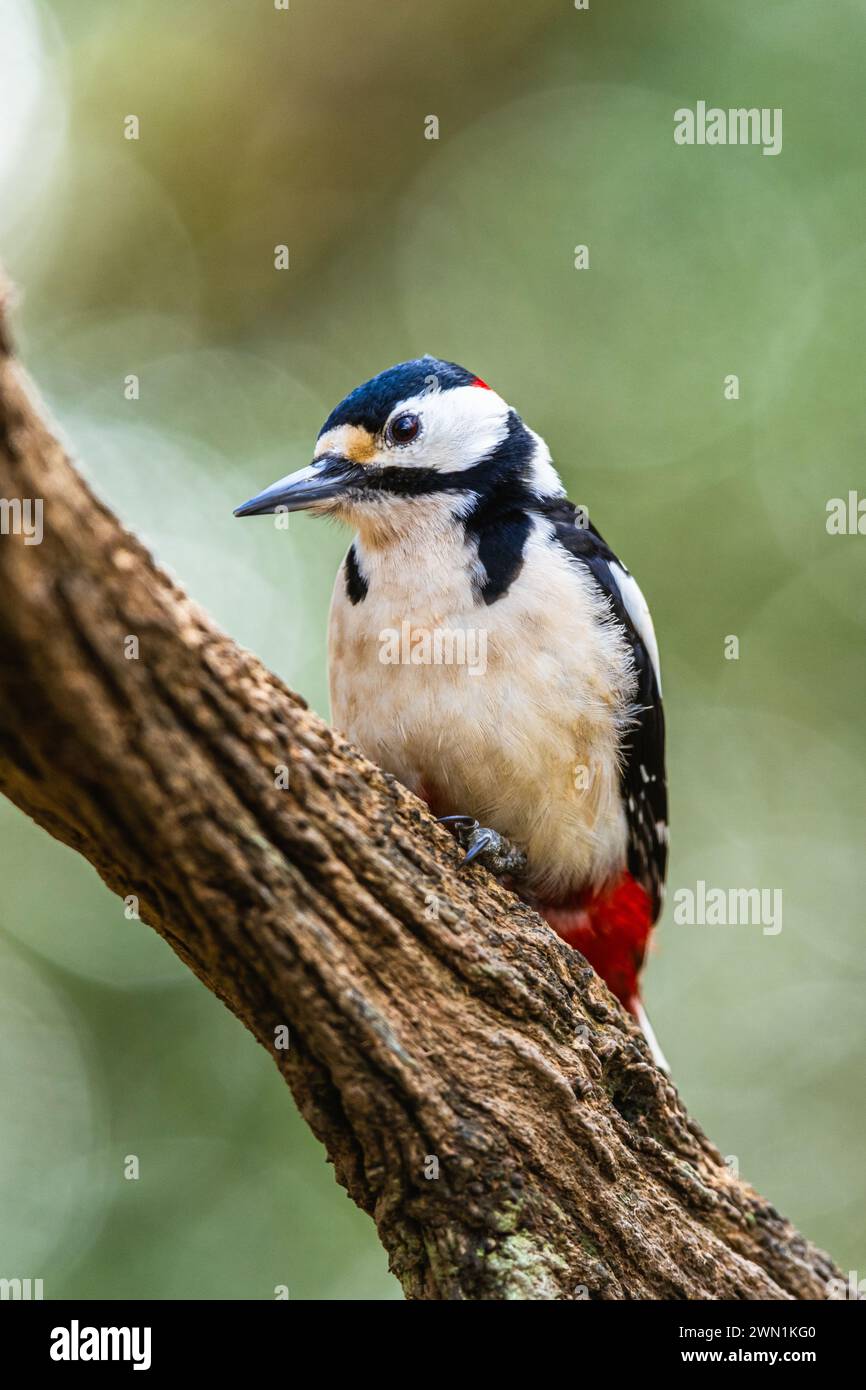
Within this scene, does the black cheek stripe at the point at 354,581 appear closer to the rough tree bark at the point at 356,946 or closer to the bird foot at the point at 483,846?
the bird foot at the point at 483,846

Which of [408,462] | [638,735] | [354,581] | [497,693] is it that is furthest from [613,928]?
[408,462]

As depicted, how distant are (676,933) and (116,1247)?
3170 millimetres

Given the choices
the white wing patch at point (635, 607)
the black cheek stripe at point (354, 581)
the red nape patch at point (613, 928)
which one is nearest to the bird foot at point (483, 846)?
the red nape patch at point (613, 928)

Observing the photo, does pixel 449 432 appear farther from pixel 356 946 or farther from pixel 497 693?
pixel 356 946

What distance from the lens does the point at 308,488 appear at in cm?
356

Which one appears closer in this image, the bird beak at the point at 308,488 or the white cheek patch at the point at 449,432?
the bird beak at the point at 308,488

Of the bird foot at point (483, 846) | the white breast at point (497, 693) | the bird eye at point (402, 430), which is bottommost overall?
the bird foot at point (483, 846)

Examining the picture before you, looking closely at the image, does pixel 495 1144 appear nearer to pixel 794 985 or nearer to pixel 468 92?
pixel 794 985

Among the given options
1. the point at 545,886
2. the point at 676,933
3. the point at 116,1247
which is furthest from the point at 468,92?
the point at 116,1247

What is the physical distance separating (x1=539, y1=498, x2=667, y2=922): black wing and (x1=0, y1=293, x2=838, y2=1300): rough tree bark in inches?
33.4

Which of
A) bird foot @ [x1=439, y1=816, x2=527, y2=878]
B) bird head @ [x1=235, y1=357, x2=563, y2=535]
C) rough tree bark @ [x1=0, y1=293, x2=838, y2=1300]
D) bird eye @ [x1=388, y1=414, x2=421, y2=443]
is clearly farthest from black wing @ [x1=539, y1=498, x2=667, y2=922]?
rough tree bark @ [x1=0, y1=293, x2=838, y2=1300]

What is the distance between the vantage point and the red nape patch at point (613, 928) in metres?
3.64

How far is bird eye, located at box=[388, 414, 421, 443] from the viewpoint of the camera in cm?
364
